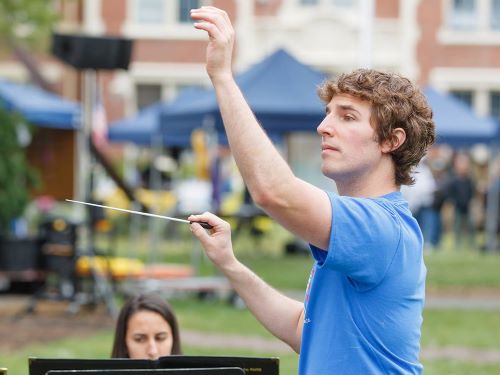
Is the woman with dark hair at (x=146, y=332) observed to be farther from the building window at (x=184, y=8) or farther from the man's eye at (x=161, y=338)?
the building window at (x=184, y=8)

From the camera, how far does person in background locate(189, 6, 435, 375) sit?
124 inches

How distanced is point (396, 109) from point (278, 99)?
40.0 ft

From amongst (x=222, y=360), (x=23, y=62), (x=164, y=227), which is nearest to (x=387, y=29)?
(x=23, y=62)

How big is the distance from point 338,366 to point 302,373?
0.15 metres

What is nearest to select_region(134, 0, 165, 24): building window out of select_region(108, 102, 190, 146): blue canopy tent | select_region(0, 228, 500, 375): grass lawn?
select_region(108, 102, 190, 146): blue canopy tent

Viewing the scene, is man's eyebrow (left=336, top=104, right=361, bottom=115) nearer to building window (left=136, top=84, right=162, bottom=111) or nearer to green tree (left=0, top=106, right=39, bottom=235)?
green tree (left=0, top=106, right=39, bottom=235)

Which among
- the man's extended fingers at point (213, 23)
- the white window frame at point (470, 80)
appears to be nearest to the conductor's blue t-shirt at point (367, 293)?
the man's extended fingers at point (213, 23)

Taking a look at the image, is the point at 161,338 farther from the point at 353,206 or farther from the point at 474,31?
the point at 474,31

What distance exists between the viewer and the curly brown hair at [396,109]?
11.2 ft

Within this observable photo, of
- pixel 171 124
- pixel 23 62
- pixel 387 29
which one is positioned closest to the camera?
pixel 171 124

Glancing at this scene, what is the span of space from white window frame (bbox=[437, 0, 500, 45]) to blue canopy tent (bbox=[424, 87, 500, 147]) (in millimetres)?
18780

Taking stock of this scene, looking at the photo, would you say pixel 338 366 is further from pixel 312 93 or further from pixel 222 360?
pixel 312 93

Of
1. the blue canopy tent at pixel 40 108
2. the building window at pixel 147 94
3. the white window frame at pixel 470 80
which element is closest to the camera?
the blue canopy tent at pixel 40 108

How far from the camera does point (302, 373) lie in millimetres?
3471
